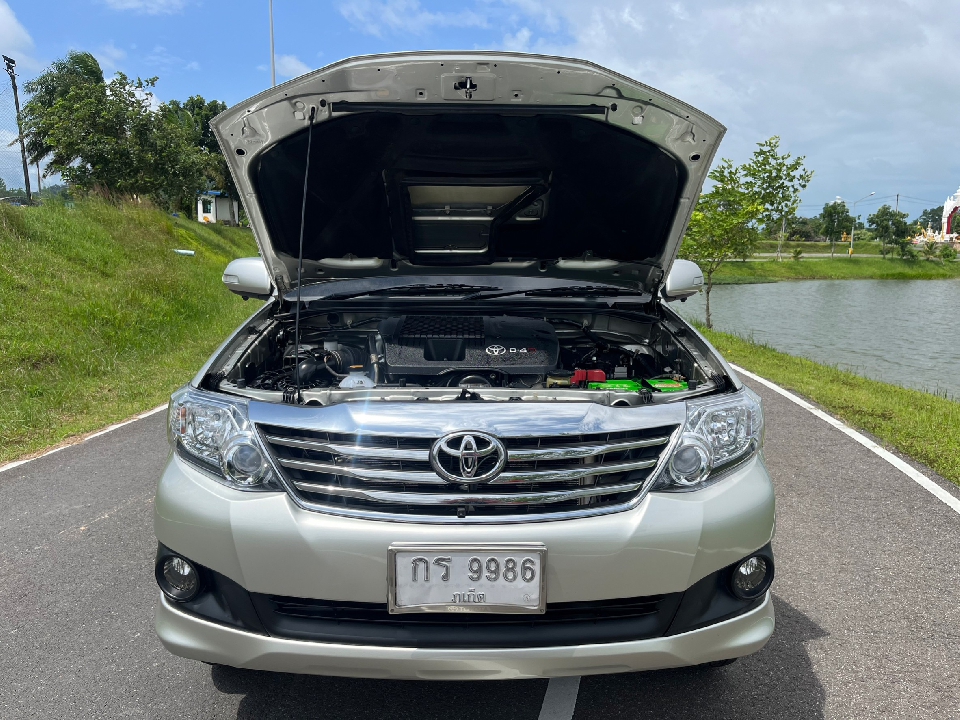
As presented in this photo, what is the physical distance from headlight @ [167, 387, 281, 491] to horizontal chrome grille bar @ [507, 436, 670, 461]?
2.21 feet

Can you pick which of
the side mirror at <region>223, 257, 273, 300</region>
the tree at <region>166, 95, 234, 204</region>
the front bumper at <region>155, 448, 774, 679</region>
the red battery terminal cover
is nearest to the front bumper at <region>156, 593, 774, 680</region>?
the front bumper at <region>155, 448, 774, 679</region>

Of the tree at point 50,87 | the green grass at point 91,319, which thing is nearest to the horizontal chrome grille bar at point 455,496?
the green grass at point 91,319

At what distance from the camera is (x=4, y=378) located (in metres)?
7.48

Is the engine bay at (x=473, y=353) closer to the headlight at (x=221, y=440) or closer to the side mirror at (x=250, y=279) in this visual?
the side mirror at (x=250, y=279)

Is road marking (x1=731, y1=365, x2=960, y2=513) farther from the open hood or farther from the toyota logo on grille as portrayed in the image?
the toyota logo on grille

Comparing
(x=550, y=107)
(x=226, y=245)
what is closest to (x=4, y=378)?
(x=550, y=107)

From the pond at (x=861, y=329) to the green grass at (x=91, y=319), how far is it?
38.8 feet

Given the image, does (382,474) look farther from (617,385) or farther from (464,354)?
(464,354)

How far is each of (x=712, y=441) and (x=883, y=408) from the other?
6.24 metres

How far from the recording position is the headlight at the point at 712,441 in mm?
2037

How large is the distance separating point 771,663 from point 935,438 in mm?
4251

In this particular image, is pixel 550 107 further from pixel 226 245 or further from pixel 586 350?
pixel 226 245

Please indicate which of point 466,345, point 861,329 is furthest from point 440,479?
point 861,329

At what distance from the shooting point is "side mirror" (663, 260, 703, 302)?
332 cm
